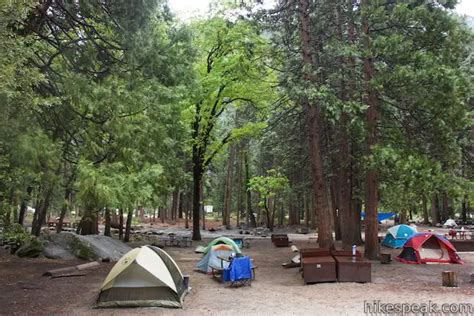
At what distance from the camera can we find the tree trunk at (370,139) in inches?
558

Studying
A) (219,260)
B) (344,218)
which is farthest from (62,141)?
(344,218)

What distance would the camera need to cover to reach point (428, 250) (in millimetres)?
16172

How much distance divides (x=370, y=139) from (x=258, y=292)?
6.67 metres

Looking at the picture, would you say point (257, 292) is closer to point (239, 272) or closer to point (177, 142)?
point (239, 272)

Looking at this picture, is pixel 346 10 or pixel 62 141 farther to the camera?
pixel 346 10

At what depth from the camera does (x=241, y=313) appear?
909 centimetres

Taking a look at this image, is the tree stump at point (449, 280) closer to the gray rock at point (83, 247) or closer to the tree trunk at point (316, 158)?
the tree trunk at point (316, 158)

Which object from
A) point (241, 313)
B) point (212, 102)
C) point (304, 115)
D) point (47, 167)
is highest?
point (212, 102)

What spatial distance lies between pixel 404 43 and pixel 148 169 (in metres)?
8.23

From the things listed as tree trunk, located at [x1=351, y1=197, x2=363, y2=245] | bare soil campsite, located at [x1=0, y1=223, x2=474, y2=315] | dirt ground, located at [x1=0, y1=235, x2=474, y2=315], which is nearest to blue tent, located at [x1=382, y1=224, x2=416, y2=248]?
tree trunk, located at [x1=351, y1=197, x2=363, y2=245]

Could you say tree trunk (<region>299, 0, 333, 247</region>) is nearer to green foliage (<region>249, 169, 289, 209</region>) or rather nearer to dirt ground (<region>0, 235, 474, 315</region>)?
dirt ground (<region>0, 235, 474, 315</region>)

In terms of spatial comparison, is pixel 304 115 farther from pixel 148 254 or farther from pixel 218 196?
pixel 218 196

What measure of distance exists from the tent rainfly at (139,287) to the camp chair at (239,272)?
2285mm

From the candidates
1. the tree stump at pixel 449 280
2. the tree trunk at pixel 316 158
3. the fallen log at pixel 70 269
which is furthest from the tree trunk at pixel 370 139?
the fallen log at pixel 70 269
